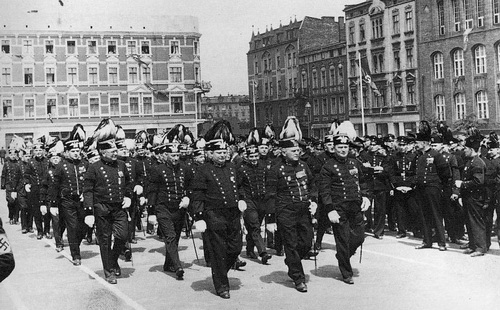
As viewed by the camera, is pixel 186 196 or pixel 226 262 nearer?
pixel 226 262

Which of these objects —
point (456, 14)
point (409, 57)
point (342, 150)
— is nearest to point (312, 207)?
point (342, 150)

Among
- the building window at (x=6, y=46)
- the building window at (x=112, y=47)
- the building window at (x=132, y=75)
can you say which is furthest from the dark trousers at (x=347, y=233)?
the building window at (x=132, y=75)

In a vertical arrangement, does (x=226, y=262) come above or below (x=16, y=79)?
below

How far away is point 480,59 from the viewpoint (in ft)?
142

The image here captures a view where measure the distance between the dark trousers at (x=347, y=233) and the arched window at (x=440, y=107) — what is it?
38.9m

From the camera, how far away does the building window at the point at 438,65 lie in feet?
154

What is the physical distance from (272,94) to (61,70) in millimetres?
25529

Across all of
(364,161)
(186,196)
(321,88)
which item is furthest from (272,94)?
(186,196)

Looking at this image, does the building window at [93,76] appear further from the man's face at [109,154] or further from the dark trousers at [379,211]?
the man's face at [109,154]

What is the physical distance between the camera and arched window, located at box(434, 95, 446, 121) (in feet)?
154

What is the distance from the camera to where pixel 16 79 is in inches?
2122

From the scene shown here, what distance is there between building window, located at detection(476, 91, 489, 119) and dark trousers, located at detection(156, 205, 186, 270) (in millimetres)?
36451

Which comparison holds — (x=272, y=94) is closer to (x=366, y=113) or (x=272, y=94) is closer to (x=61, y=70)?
(x=366, y=113)

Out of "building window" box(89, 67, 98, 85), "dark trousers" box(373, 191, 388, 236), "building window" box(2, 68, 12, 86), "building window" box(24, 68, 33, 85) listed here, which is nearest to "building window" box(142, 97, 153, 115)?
"building window" box(89, 67, 98, 85)
